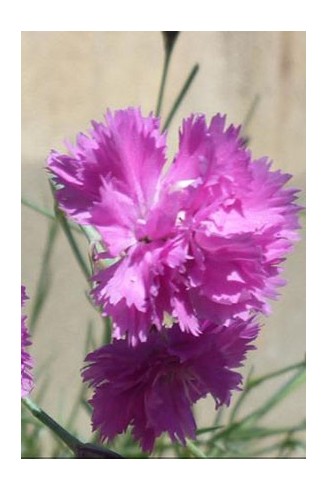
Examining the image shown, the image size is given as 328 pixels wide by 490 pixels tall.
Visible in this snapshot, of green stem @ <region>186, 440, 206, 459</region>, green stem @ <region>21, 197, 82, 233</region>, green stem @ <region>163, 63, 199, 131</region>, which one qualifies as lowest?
green stem @ <region>186, 440, 206, 459</region>

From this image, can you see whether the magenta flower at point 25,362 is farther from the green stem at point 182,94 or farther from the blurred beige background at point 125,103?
the green stem at point 182,94

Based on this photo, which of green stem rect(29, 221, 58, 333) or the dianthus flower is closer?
the dianthus flower

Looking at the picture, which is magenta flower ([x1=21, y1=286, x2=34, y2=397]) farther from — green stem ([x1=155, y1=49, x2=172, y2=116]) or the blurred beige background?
green stem ([x1=155, y1=49, x2=172, y2=116])

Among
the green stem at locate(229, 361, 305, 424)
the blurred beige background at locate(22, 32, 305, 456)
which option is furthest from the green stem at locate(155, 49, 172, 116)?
the green stem at locate(229, 361, 305, 424)

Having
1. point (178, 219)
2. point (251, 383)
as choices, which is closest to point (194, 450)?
point (251, 383)

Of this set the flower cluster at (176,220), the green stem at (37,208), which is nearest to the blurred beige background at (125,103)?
the green stem at (37,208)

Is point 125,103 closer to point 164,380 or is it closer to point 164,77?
point 164,77
